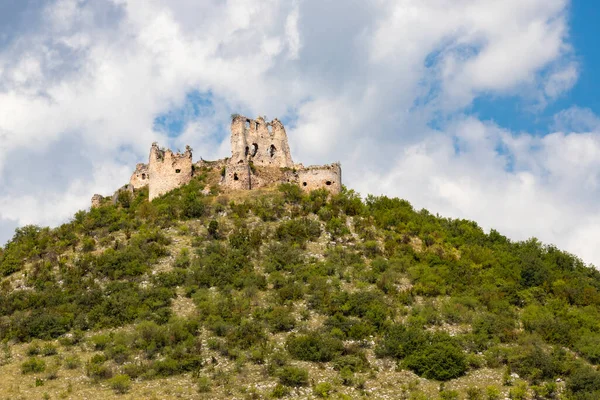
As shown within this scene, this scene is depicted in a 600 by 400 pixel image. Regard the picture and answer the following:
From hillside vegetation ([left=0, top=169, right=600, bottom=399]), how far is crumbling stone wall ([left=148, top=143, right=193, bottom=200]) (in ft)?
7.08

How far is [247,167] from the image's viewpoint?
52250 millimetres

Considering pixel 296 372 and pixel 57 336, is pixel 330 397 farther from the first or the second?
pixel 57 336

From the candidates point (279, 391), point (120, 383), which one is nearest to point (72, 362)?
point (120, 383)

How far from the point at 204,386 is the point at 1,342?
11829mm

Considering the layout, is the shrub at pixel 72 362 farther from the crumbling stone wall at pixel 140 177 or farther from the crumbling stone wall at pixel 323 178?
the crumbling stone wall at pixel 140 177

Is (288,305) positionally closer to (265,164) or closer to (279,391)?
(279,391)

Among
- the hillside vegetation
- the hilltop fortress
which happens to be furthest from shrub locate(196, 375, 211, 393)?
the hilltop fortress

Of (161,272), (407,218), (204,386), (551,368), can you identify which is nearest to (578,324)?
(551,368)

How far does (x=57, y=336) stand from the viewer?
34.6 metres

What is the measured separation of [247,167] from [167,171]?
620 centimetres

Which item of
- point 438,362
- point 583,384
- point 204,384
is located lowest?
point 583,384

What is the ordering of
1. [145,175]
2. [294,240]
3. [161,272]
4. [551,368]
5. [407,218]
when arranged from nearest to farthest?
1. [551,368]
2. [161,272]
3. [294,240]
4. [407,218]
5. [145,175]

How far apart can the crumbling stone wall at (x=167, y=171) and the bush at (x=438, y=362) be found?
27067 mm

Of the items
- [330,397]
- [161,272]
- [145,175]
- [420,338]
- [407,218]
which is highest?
[145,175]
